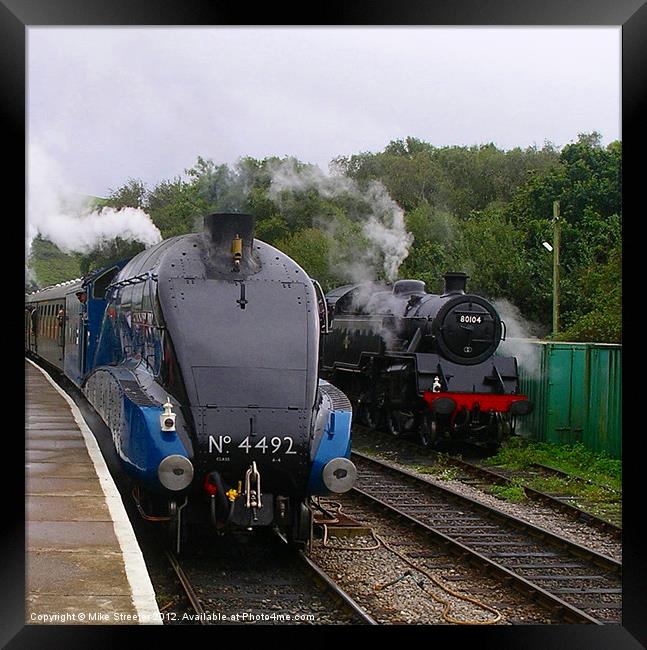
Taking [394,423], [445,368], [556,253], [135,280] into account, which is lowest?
[394,423]

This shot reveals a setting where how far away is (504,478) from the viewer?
10766mm

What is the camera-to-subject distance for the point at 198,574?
6609 mm

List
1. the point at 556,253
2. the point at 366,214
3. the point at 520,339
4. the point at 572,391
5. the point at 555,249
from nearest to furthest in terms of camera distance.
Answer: the point at 556,253 → the point at 555,249 → the point at 572,391 → the point at 366,214 → the point at 520,339

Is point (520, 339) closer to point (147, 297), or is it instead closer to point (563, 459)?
point (563, 459)

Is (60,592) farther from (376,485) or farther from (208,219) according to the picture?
(376,485)

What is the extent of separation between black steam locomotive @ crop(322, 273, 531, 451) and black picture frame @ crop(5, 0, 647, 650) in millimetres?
7341

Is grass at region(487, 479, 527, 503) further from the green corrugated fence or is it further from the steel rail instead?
the steel rail

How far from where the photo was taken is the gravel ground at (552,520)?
800 cm

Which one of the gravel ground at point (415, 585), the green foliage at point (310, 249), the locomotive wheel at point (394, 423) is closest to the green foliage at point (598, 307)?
the locomotive wheel at point (394, 423)

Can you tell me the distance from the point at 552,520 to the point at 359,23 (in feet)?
18.4

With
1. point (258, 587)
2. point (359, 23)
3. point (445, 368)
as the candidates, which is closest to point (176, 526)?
point (258, 587)

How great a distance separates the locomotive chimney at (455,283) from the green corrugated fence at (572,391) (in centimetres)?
121

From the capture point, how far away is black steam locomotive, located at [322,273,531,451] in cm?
1268

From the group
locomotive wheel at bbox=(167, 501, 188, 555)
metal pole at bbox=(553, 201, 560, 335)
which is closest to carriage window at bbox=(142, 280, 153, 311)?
locomotive wheel at bbox=(167, 501, 188, 555)
